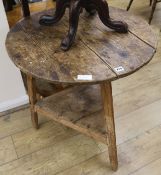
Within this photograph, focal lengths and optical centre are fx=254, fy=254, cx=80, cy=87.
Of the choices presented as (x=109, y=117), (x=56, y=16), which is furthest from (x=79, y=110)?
(x=56, y=16)

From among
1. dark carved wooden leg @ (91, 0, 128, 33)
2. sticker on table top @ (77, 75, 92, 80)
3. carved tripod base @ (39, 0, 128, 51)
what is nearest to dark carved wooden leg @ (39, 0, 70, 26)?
carved tripod base @ (39, 0, 128, 51)

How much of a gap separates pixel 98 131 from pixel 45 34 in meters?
0.49

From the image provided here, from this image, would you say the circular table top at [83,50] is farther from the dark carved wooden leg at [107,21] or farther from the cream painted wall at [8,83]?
the cream painted wall at [8,83]

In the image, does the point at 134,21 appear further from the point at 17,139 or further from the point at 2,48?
the point at 17,139

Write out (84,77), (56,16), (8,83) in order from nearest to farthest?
A: (84,77), (56,16), (8,83)

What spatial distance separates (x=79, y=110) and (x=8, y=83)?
0.51m

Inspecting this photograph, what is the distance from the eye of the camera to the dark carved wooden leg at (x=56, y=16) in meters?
1.08

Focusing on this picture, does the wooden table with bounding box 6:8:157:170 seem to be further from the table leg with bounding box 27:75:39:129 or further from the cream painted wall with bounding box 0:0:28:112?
the cream painted wall with bounding box 0:0:28:112

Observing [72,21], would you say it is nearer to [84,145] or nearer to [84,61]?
[84,61]

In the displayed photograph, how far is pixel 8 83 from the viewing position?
1.50 metres

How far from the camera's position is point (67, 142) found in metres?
1.40

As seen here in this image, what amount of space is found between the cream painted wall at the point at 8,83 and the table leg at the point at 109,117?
0.65 m

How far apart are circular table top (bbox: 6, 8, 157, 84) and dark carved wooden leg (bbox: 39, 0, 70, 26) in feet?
0.09

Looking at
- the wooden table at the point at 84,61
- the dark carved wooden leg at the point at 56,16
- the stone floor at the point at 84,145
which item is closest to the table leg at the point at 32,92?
the wooden table at the point at 84,61
